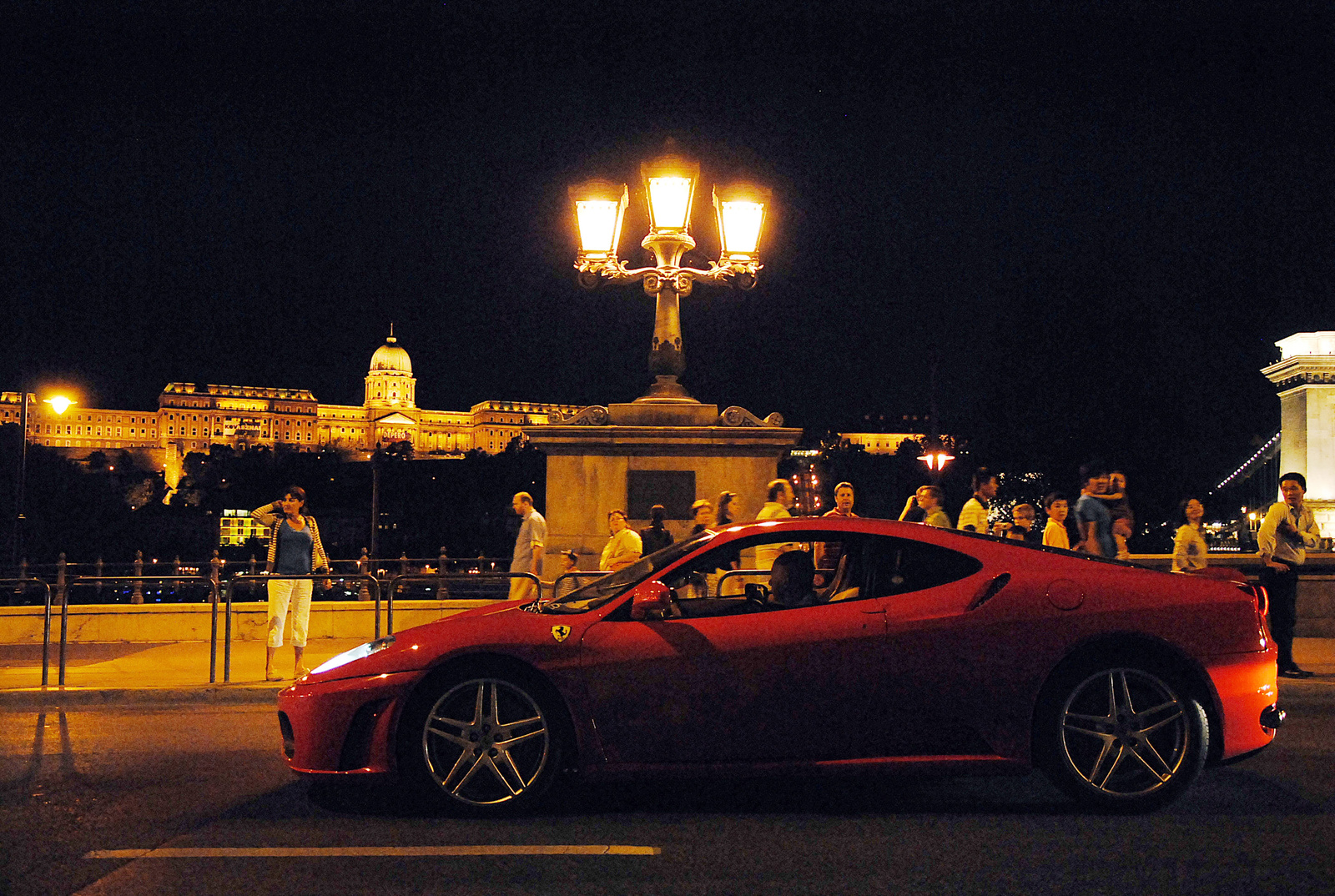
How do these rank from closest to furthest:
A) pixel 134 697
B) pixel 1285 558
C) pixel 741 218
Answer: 1. pixel 134 697
2. pixel 1285 558
3. pixel 741 218

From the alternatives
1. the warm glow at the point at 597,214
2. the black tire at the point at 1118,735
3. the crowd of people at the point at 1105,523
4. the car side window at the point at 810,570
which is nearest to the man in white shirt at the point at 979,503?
the crowd of people at the point at 1105,523

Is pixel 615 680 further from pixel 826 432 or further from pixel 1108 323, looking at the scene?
pixel 826 432

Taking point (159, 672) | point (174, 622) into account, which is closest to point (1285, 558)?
point (159, 672)

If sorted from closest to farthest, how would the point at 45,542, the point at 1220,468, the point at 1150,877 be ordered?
1. the point at 1150,877
2. the point at 1220,468
3. the point at 45,542

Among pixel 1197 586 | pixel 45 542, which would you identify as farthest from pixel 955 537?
pixel 45 542

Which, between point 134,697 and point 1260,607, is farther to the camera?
point 134,697

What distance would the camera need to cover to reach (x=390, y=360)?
188 meters

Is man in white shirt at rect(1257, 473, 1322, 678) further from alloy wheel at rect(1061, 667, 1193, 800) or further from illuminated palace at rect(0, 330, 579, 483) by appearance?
illuminated palace at rect(0, 330, 579, 483)

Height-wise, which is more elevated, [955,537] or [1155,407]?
[1155,407]

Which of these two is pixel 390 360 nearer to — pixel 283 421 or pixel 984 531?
pixel 283 421

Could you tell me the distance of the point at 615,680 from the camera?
5.30m

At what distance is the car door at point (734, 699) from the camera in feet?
17.4

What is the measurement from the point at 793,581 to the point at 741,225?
7.19 m

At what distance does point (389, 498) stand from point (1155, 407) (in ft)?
327
